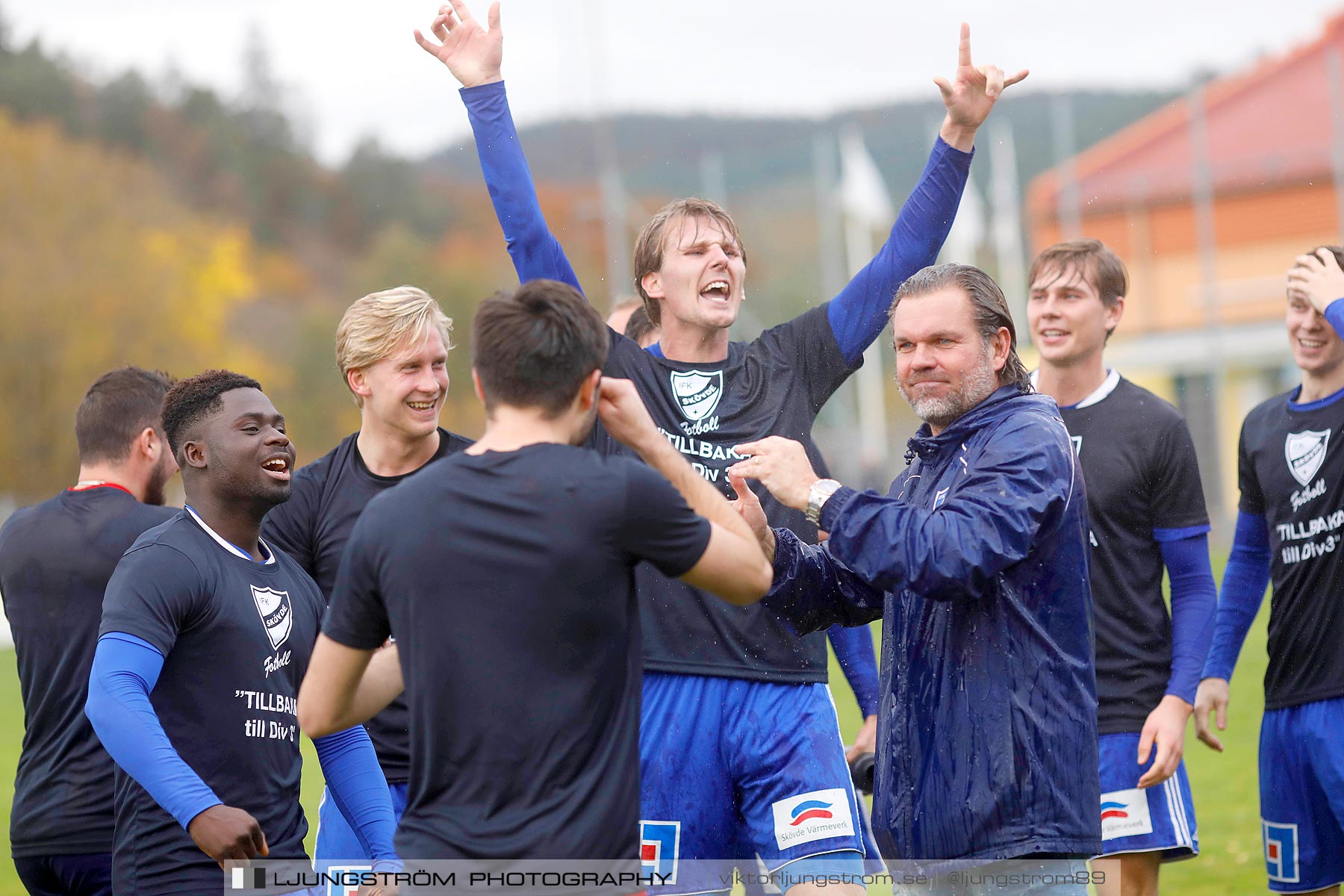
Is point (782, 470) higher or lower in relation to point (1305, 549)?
higher

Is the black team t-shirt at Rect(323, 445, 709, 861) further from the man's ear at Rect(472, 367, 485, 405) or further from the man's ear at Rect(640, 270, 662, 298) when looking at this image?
the man's ear at Rect(640, 270, 662, 298)

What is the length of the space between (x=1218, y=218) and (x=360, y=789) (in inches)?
1446

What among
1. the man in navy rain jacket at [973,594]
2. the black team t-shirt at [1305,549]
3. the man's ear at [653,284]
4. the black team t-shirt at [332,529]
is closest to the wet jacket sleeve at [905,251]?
the man's ear at [653,284]

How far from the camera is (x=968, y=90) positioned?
434cm

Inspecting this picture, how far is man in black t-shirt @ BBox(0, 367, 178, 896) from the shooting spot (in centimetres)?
434

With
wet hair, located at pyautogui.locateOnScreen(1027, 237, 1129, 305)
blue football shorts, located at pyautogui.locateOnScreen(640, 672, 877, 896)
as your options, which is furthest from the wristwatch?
wet hair, located at pyautogui.locateOnScreen(1027, 237, 1129, 305)

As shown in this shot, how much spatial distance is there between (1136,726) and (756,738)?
5.74ft

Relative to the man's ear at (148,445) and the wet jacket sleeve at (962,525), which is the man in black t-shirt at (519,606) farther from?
the man's ear at (148,445)

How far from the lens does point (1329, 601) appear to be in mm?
4988

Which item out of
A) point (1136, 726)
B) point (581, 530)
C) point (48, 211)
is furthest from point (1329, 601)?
point (48, 211)

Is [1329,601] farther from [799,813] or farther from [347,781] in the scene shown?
[347,781]

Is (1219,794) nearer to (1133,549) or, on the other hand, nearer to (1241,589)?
(1241,589)

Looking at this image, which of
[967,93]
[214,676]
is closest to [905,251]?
[967,93]

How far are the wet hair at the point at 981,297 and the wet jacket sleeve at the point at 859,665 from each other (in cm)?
147
